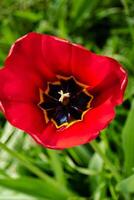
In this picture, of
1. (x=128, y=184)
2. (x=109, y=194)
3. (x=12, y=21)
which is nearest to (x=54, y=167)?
(x=109, y=194)

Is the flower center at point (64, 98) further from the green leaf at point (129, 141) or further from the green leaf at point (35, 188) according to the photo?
the green leaf at point (35, 188)

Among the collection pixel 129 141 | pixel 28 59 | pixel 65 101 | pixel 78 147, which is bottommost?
pixel 78 147

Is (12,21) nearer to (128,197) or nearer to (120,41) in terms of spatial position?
(120,41)

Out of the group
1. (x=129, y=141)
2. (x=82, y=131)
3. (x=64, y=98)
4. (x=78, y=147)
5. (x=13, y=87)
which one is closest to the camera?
(x=82, y=131)

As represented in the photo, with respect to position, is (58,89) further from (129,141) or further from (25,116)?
(129,141)

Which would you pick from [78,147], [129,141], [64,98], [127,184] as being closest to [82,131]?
[64,98]

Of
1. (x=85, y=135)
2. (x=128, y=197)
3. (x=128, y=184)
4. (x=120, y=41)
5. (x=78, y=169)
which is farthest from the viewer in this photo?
(x=120, y=41)

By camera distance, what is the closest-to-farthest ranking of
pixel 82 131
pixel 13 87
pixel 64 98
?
pixel 82 131 < pixel 13 87 < pixel 64 98
